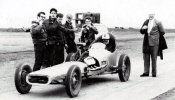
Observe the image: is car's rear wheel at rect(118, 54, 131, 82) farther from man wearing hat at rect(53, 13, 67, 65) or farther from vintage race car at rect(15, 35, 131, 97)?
man wearing hat at rect(53, 13, 67, 65)

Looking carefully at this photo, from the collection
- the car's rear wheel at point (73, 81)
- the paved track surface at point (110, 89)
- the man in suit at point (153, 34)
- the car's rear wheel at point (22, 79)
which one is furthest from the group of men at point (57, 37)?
the car's rear wheel at point (73, 81)

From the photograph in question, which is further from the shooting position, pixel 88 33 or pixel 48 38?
pixel 88 33

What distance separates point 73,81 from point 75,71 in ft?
0.80

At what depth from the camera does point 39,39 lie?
34.0 feet

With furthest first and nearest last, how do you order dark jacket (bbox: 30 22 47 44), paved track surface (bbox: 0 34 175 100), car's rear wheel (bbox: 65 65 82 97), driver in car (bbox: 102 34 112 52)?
1. driver in car (bbox: 102 34 112 52)
2. dark jacket (bbox: 30 22 47 44)
3. paved track surface (bbox: 0 34 175 100)
4. car's rear wheel (bbox: 65 65 82 97)

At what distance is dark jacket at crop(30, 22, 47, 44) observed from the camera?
9930 millimetres

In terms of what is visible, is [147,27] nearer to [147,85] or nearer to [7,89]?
[147,85]

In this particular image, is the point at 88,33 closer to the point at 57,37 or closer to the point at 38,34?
the point at 57,37

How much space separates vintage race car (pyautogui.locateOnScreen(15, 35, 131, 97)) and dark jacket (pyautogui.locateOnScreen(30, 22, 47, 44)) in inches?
53.8

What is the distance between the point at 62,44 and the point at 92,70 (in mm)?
1571

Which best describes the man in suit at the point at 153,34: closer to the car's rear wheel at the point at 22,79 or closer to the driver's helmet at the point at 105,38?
the driver's helmet at the point at 105,38

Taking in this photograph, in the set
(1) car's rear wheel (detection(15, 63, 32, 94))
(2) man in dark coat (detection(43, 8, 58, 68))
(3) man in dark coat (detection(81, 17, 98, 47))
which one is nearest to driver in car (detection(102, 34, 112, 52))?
(3) man in dark coat (detection(81, 17, 98, 47))

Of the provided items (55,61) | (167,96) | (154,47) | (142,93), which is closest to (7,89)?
(55,61)

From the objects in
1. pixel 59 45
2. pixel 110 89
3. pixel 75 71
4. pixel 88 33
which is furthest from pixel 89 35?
pixel 75 71
